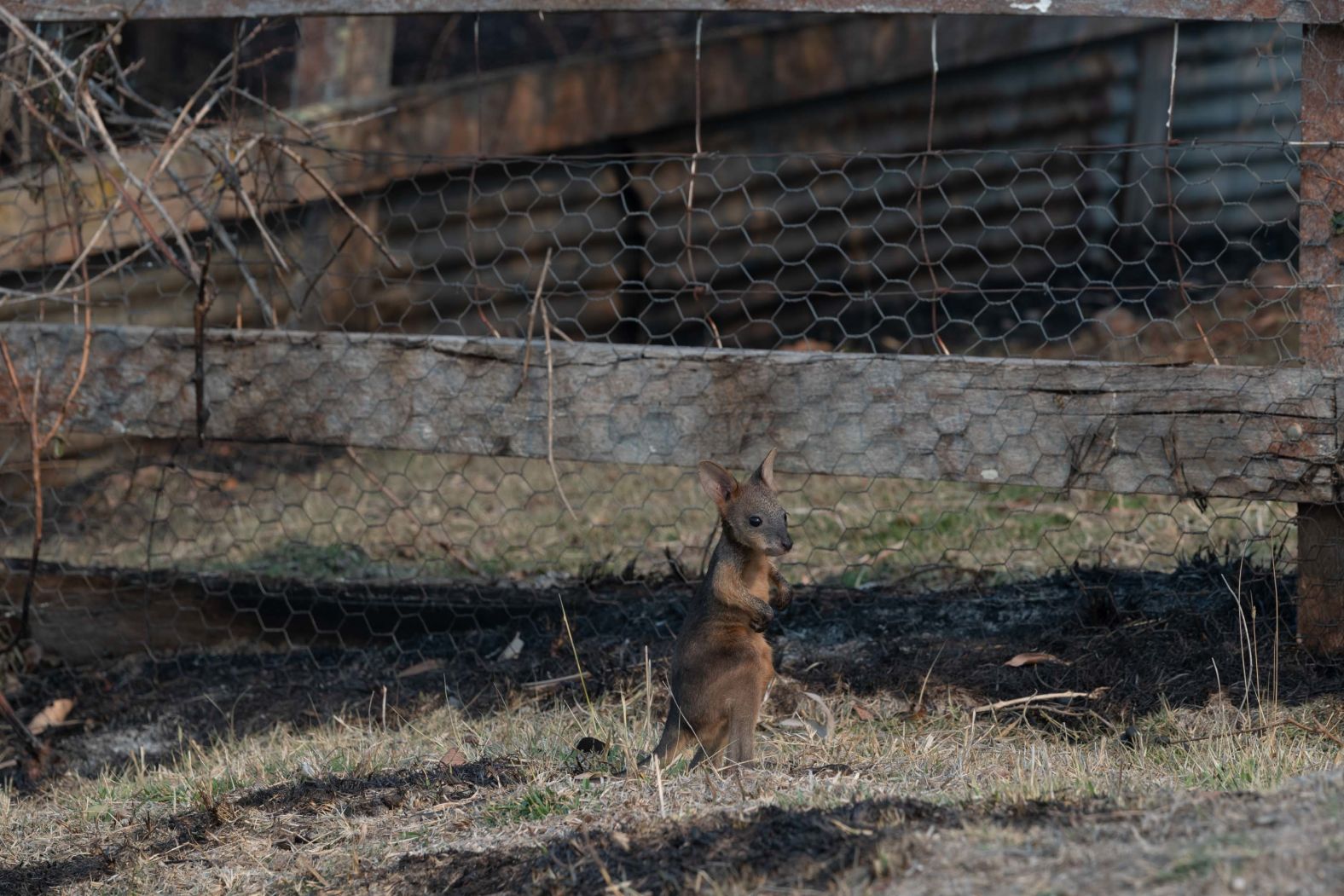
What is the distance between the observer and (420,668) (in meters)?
5.46

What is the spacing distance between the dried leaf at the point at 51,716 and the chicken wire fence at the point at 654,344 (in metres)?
0.45

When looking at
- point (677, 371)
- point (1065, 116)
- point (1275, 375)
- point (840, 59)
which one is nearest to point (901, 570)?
point (677, 371)

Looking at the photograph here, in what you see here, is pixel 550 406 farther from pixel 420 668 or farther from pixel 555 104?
pixel 555 104

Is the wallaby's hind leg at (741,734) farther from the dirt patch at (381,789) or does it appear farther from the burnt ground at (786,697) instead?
the dirt patch at (381,789)

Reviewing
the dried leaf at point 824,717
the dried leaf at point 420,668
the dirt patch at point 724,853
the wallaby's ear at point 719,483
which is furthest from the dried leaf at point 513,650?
the dirt patch at point 724,853

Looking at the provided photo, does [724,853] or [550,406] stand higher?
[550,406]

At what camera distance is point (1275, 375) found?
429 cm

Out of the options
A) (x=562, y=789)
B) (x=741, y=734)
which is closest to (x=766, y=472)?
(x=741, y=734)

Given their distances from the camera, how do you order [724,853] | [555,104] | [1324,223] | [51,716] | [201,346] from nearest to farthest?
[724,853], [1324,223], [201,346], [51,716], [555,104]

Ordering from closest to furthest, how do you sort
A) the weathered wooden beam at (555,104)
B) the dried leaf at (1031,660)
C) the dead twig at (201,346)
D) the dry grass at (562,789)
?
1. the dry grass at (562,789)
2. the dried leaf at (1031,660)
3. the dead twig at (201,346)
4. the weathered wooden beam at (555,104)

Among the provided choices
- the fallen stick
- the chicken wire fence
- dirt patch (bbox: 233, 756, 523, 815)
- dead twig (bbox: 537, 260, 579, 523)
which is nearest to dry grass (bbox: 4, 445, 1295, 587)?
the chicken wire fence

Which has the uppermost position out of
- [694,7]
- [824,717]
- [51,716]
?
[694,7]

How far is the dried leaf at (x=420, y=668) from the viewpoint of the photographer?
543 cm

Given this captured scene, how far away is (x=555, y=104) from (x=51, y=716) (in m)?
4.29
